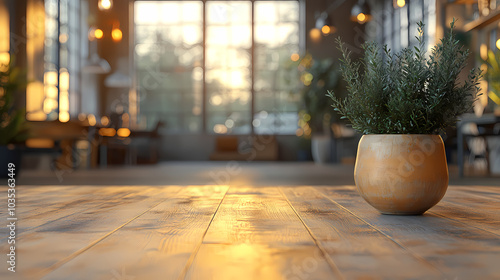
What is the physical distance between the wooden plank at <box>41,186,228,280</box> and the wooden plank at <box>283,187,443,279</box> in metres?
0.25

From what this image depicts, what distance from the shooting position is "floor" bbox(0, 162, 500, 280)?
69 cm

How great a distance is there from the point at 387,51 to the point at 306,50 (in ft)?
35.2

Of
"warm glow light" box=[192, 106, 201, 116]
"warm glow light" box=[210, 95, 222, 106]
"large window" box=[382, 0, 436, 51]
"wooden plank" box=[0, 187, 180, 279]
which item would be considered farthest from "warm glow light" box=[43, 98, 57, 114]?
"wooden plank" box=[0, 187, 180, 279]

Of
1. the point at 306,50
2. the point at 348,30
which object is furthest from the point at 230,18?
the point at 348,30

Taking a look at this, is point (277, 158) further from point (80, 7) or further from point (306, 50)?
point (80, 7)

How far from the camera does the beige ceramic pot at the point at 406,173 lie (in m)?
1.20

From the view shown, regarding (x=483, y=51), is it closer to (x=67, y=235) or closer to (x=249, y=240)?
(x=249, y=240)

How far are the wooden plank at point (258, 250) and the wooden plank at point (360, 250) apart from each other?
0.03 m

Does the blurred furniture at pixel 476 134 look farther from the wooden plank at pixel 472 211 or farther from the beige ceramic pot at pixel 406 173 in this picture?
the beige ceramic pot at pixel 406 173

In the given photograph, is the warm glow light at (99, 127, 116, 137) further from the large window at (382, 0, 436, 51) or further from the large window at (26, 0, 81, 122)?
the large window at (382, 0, 436, 51)

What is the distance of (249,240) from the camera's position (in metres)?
0.90

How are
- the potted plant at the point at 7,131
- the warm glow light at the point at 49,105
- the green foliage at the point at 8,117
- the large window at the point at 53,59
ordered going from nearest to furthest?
1. the potted plant at the point at 7,131
2. the green foliage at the point at 8,117
3. the large window at the point at 53,59
4. the warm glow light at the point at 49,105

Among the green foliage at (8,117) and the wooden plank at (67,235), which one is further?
the green foliage at (8,117)

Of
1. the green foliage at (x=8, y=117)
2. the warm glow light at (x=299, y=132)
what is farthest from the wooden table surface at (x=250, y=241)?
the warm glow light at (x=299, y=132)
